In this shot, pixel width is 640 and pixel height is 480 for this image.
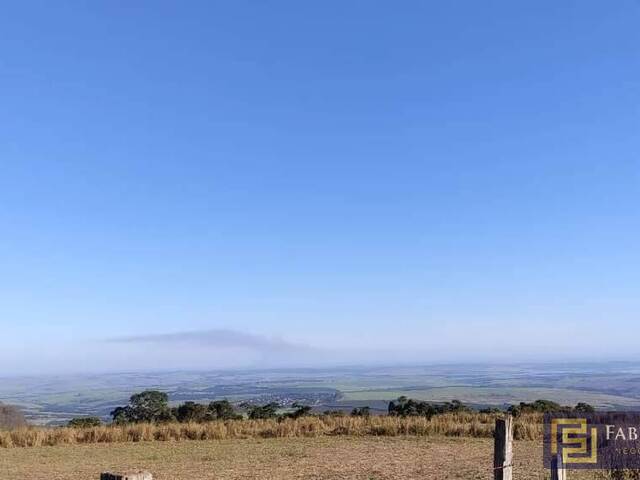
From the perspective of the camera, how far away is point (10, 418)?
2227 cm

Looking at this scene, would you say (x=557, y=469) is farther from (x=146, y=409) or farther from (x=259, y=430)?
(x=146, y=409)

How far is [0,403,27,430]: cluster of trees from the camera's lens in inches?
827

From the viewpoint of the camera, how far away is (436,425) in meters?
19.0

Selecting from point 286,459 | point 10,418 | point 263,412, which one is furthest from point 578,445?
point 10,418

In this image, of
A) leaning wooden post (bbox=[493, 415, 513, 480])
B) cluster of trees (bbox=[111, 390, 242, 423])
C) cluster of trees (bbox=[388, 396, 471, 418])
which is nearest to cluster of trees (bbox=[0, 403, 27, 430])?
cluster of trees (bbox=[111, 390, 242, 423])

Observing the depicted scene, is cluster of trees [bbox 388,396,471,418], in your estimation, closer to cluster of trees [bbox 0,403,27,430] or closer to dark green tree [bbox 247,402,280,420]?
dark green tree [bbox 247,402,280,420]

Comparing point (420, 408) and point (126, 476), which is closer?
point (126, 476)

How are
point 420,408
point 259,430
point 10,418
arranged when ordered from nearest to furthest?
1. point 259,430
2. point 10,418
3. point 420,408

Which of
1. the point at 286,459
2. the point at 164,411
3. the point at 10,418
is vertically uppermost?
the point at 286,459

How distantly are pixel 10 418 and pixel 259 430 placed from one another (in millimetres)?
10162

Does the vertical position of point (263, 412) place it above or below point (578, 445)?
below

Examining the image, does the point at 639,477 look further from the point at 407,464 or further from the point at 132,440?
the point at 132,440

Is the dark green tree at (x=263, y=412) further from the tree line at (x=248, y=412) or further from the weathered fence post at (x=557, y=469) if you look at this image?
the weathered fence post at (x=557, y=469)

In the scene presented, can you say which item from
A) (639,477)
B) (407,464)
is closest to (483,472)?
(407,464)
